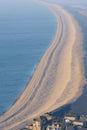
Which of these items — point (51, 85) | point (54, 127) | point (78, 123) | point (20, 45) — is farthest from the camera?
point (20, 45)

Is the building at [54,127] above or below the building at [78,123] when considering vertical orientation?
below

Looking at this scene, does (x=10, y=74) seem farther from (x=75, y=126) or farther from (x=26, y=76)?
(x=75, y=126)

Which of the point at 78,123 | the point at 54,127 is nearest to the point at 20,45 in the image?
the point at 78,123

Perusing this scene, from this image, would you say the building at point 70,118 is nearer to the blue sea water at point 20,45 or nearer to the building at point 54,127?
the building at point 54,127

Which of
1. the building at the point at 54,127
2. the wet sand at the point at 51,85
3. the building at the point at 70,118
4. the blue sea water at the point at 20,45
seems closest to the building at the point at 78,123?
the building at the point at 70,118

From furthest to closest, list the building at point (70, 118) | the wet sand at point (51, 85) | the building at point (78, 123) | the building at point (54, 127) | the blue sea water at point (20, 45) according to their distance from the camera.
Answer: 1. the blue sea water at point (20, 45)
2. the wet sand at point (51, 85)
3. the building at point (70, 118)
4. the building at point (78, 123)
5. the building at point (54, 127)

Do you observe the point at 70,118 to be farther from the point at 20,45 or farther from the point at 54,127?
the point at 20,45

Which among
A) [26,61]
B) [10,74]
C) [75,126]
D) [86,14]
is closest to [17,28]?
[86,14]
